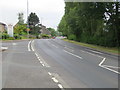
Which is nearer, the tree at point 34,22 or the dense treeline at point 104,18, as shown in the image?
the dense treeline at point 104,18

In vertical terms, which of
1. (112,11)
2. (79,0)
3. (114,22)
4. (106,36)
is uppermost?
(79,0)

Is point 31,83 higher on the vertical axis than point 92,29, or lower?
lower

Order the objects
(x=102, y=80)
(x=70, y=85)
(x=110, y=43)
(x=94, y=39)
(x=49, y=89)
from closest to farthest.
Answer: (x=49, y=89), (x=70, y=85), (x=102, y=80), (x=110, y=43), (x=94, y=39)

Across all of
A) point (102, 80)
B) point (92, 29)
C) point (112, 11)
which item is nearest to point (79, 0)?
point (112, 11)

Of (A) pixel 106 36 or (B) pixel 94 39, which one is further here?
(B) pixel 94 39

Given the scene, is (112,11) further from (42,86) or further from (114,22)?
(42,86)

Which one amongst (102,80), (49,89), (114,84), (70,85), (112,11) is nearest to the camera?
(49,89)

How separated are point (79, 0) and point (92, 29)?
11.1 meters

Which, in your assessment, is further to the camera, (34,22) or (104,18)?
(34,22)

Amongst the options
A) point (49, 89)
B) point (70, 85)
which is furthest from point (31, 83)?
point (70, 85)

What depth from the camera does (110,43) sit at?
27562mm

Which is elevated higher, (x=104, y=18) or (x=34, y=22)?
(x=34, y=22)

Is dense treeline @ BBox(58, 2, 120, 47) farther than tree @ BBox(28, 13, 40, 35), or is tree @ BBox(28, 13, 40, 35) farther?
tree @ BBox(28, 13, 40, 35)

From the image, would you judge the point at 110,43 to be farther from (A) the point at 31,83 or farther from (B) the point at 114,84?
(A) the point at 31,83
